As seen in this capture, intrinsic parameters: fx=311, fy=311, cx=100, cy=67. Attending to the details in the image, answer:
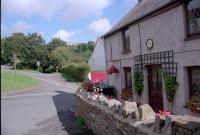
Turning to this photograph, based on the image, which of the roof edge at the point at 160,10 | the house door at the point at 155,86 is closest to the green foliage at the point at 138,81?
the house door at the point at 155,86

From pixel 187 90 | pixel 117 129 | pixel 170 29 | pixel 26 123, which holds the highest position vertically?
pixel 170 29

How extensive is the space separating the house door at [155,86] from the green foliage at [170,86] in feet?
3.35

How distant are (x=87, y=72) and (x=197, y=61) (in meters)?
30.8

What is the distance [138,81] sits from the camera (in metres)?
13.5

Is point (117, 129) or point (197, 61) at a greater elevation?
point (197, 61)

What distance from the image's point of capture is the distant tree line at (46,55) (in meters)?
44.9

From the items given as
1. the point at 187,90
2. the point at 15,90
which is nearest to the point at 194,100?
the point at 187,90

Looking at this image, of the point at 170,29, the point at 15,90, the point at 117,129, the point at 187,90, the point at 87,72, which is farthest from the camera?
the point at 87,72

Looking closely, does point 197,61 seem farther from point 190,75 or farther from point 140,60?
point 140,60

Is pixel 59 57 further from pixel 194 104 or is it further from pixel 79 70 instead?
pixel 194 104

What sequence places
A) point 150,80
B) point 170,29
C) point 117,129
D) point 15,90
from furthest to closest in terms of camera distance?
point 15,90
point 150,80
point 170,29
point 117,129

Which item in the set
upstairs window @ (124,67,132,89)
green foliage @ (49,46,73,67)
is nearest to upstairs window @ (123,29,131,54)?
upstairs window @ (124,67,132,89)

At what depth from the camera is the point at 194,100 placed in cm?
945

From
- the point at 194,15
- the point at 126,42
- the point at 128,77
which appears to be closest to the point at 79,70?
the point at 128,77
